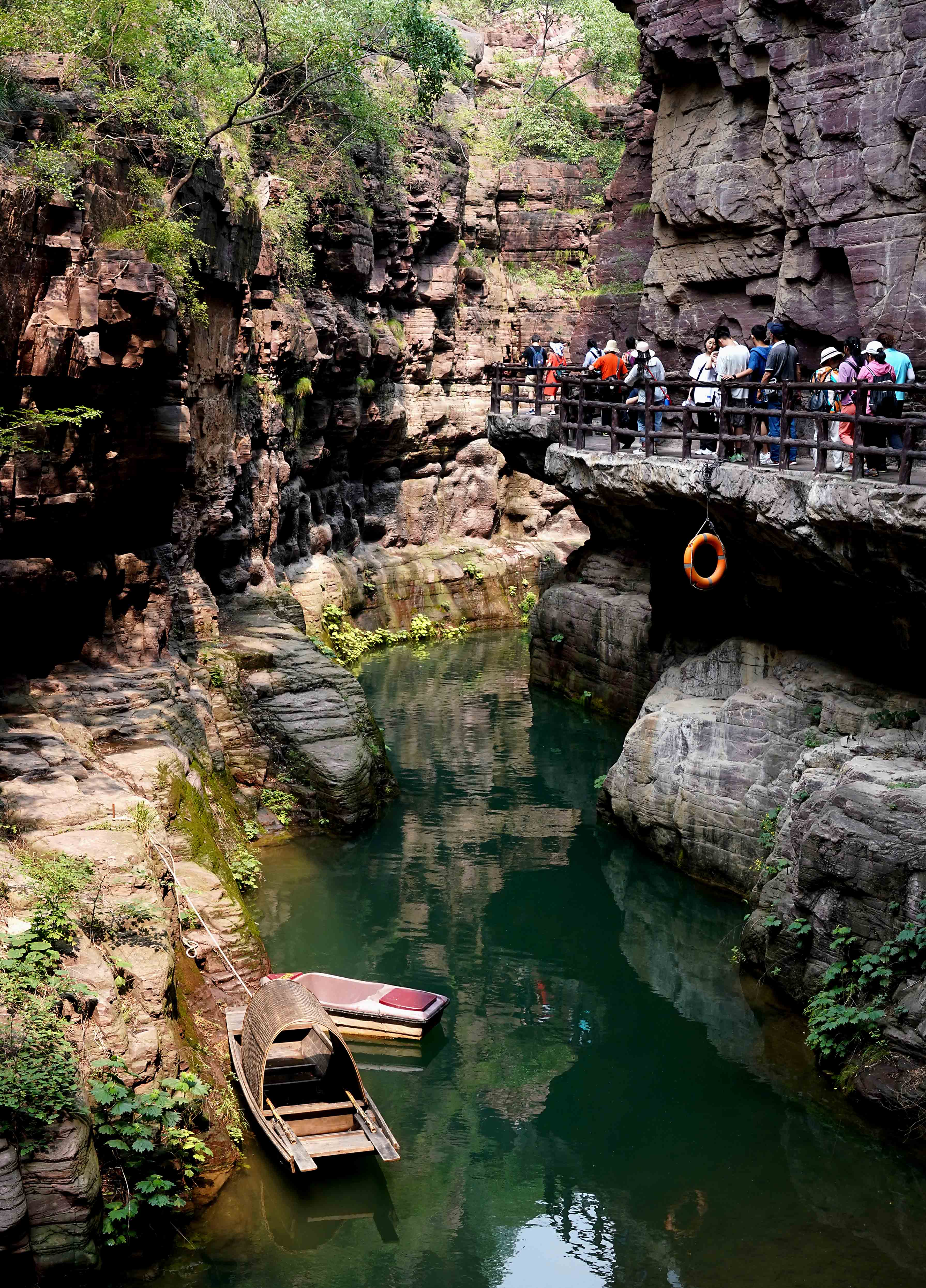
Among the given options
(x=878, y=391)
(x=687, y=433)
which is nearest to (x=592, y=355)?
(x=687, y=433)

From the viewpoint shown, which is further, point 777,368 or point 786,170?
point 786,170

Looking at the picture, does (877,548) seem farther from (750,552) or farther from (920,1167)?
(920,1167)

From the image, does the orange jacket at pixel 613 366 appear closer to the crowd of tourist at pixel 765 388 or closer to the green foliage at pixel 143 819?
the crowd of tourist at pixel 765 388

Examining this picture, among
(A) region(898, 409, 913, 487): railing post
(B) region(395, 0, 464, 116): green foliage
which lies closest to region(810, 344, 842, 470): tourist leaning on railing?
(A) region(898, 409, 913, 487): railing post

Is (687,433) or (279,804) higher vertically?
(687,433)

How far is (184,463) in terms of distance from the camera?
16.1 metres

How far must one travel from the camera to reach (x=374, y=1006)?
42.3 ft

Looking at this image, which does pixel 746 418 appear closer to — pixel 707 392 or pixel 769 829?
pixel 707 392

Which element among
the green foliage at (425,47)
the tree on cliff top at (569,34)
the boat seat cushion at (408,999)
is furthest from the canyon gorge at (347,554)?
the tree on cliff top at (569,34)

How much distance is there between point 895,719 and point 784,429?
3.81m

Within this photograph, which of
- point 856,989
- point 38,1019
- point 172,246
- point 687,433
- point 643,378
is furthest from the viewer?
point 643,378

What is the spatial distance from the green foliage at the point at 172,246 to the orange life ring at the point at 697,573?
298 inches

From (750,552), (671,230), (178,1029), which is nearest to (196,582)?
(750,552)

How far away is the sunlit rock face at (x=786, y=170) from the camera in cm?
1872
